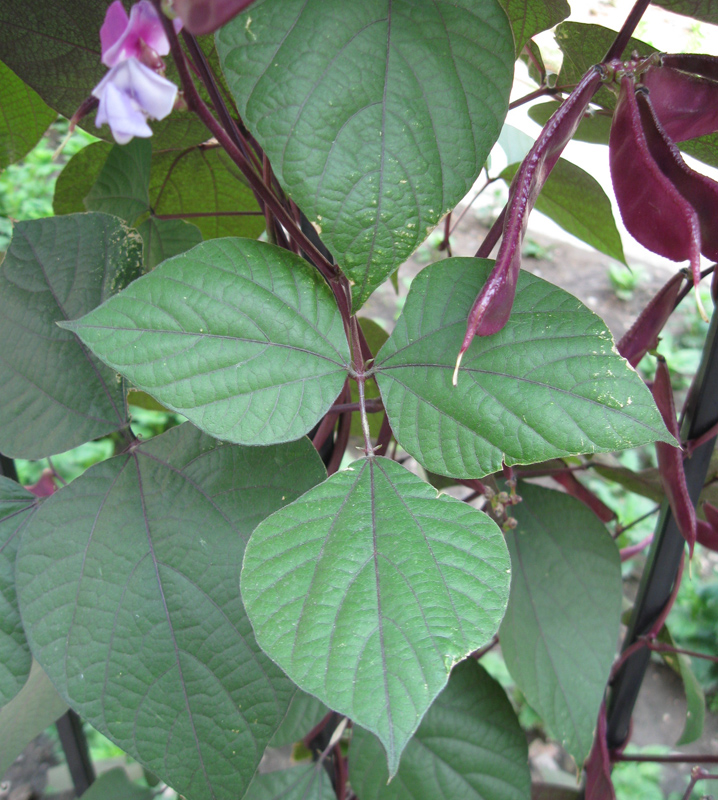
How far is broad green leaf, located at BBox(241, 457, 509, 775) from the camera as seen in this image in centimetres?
26

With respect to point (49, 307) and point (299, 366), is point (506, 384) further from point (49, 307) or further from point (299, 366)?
point (49, 307)

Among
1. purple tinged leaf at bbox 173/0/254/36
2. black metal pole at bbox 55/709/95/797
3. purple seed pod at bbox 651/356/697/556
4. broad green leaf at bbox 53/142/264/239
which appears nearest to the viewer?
purple tinged leaf at bbox 173/0/254/36

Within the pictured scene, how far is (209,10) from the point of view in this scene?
220 mm

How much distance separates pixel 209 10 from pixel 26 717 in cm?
58

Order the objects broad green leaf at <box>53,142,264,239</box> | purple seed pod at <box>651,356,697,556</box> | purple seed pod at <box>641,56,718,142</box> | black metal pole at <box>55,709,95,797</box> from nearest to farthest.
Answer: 1. purple seed pod at <box>641,56,718,142</box>
2. purple seed pod at <box>651,356,697,556</box>
3. broad green leaf at <box>53,142,264,239</box>
4. black metal pole at <box>55,709,95,797</box>

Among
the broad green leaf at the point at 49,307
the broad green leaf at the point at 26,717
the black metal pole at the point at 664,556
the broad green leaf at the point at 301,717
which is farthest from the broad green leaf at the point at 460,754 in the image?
the broad green leaf at the point at 49,307

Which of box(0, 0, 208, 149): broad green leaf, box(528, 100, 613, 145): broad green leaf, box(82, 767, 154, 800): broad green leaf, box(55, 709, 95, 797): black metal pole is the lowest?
box(55, 709, 95, 797): black metal pole

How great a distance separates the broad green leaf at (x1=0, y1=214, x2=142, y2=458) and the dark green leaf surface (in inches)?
3.7

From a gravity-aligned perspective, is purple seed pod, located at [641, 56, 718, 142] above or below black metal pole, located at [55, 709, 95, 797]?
above

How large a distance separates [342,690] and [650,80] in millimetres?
331

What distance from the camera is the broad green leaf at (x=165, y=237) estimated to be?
0.52 m

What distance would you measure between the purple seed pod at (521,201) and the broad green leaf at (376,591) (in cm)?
7

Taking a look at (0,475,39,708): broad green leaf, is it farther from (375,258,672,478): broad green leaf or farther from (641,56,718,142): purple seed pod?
(641,56,718,142): purple seed pod

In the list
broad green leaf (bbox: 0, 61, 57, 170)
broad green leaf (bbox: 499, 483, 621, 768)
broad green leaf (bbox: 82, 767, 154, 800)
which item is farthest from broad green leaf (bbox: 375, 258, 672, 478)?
broad green leaf (bbox: 82, 767, 154, 800)
